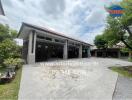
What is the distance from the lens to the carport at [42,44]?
15.4 metres

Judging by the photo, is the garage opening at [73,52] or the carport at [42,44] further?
the garage opening at [73,52]

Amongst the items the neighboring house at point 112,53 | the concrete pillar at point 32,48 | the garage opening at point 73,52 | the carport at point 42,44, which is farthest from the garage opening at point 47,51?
the neighboring house at point 112,53

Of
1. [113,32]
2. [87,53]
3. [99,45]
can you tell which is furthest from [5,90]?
[99,45]

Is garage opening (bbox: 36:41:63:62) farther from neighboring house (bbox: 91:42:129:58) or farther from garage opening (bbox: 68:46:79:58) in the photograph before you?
neighboring house (bbox: 91:42:129:58)

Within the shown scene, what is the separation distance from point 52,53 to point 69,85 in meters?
15.6

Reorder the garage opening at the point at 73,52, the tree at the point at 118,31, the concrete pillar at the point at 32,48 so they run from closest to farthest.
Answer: the tree at the point at 118,31
the concrete pillar at the point at 32,48
the garage opening at the point at 73,52

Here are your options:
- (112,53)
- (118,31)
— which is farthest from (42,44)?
(112,53)

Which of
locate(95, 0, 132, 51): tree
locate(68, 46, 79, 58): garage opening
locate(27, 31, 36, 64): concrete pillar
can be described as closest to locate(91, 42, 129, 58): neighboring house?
locate(68, 46, 79, 58): garage opening

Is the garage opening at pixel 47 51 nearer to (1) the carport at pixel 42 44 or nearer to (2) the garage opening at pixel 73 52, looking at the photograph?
(1) the carport at pixel 42 44

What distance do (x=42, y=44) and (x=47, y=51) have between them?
212 centimetres

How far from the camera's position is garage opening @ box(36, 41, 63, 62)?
18.9 metres

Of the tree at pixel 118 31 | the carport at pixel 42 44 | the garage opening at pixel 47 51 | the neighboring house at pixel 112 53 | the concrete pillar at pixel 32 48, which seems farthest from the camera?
the neighboring house at pixel 112 53

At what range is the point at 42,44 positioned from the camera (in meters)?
19.3

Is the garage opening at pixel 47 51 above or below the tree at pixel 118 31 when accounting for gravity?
below
